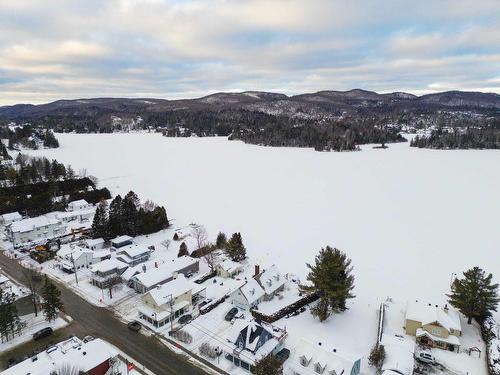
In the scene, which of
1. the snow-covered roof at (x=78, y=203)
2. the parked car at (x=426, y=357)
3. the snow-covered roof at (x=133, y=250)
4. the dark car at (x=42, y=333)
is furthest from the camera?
the snow-covered roof at (x=78, y=203)

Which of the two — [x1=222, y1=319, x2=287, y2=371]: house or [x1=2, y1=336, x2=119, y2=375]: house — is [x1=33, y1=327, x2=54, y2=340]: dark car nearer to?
[x1=2, y1=336, x2=119, y2=375]: house

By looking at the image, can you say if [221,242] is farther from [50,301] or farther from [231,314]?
[50,301]

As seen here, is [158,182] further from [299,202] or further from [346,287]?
[346,287]

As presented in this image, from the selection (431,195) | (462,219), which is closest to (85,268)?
(462,219)

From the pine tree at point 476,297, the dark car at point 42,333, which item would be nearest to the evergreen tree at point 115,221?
the dark car at point 42,333

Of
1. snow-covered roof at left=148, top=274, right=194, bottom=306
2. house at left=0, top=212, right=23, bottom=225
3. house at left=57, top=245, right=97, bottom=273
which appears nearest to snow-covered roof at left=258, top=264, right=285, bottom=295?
snow-covered roof at left=148, top=274, right=194, bottom=306

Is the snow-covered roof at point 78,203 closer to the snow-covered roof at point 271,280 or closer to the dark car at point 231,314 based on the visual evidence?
the snow-covered roof at point 271,280

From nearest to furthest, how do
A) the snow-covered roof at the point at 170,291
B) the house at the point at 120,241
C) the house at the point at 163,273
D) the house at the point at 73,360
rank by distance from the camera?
the house at the point at 73,360 < the snow-covered roof at the point at 170,291 < the house at the point at 163,273 < the house at the point at 120,241

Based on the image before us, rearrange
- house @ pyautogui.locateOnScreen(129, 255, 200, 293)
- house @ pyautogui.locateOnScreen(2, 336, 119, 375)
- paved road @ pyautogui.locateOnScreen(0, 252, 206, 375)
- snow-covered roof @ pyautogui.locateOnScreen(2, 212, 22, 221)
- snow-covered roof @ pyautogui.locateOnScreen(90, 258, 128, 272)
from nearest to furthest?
house @ pyautogui.locateOnScreen(2, 336, 119, 375) < paved road @ pyautogui.locateOnScreen(0, 252, 206, 375) < house @ pyautogui.locateOnScreen(129, 255, 200, 293) < snow-covered roof @ pyautogui.locateOnScreen(90, 258, 128, 272) < snow-covered roof @ pyautogui.locateOnScreen(2, 212, 22, 221)
